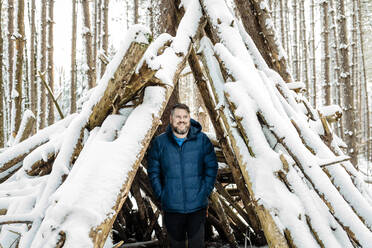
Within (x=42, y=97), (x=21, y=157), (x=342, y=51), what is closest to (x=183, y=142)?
(x=21, y=157)

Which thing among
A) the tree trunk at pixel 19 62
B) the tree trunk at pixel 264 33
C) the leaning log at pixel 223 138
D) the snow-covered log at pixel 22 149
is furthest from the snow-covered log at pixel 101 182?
the tree trunk at pixel 19 62

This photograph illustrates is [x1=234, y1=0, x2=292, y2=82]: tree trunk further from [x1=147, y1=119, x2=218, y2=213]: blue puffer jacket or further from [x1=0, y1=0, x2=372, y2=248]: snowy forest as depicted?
[x1=147, y1=119, x2=218, y2=213]: blue puffer jacket

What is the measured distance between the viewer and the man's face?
7.71ft

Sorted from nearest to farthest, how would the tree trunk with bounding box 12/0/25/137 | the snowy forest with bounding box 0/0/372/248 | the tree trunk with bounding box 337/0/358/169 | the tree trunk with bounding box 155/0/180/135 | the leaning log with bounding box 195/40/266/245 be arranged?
1. the snowy forest with bounding box 0/0/372/248
2. the leaning log with bounding box 195/40/266/245
3. the tree trunk with bounding box 155/0/180/135
4. the tree trunk with bounding box 12/0/25/137
5. the tree trunk with bounding box 337/0/358/169

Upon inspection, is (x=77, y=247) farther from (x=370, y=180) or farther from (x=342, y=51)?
(x=342, y=51)

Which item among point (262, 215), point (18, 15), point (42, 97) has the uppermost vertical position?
point (18, 15)

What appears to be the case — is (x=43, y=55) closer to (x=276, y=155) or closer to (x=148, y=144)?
(x=148, y=144)

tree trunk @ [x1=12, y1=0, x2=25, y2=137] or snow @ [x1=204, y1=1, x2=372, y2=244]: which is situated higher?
tree trunk @ [x1=12, y1=0, x2=25, y2=137]

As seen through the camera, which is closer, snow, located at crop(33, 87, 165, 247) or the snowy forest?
snow, located at crop(33, 87, 165, 247)

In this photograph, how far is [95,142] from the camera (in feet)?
5.65

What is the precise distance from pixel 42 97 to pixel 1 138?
252 inches

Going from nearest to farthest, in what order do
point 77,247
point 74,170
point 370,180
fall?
point 77,247 → point 74,170 → point 370,180

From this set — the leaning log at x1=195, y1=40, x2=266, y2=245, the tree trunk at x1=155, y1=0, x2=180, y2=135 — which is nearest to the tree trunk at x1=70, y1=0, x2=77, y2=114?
the tree trunk at x1=155, y1=0, x2=180, y2=135

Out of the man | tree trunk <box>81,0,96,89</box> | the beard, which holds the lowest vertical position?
the man
